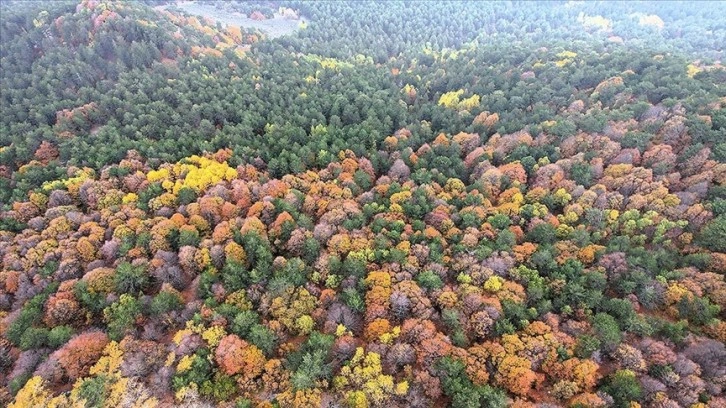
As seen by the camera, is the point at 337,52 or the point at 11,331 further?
the point at 337,52

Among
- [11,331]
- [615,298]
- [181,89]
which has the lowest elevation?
[11,331]

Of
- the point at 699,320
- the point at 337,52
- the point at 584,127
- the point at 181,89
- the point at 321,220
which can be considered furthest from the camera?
the point at 337,52

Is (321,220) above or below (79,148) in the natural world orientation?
above

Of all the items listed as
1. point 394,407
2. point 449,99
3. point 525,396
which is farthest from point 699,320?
point 449,99

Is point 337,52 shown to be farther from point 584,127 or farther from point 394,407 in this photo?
point 394,407

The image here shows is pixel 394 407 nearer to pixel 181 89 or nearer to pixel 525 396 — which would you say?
pixel 525 396

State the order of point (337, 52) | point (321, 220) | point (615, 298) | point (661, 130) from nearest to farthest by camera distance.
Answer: point (615, 298) → point (321, 220) → point (661, 130) → point (337, 52)
